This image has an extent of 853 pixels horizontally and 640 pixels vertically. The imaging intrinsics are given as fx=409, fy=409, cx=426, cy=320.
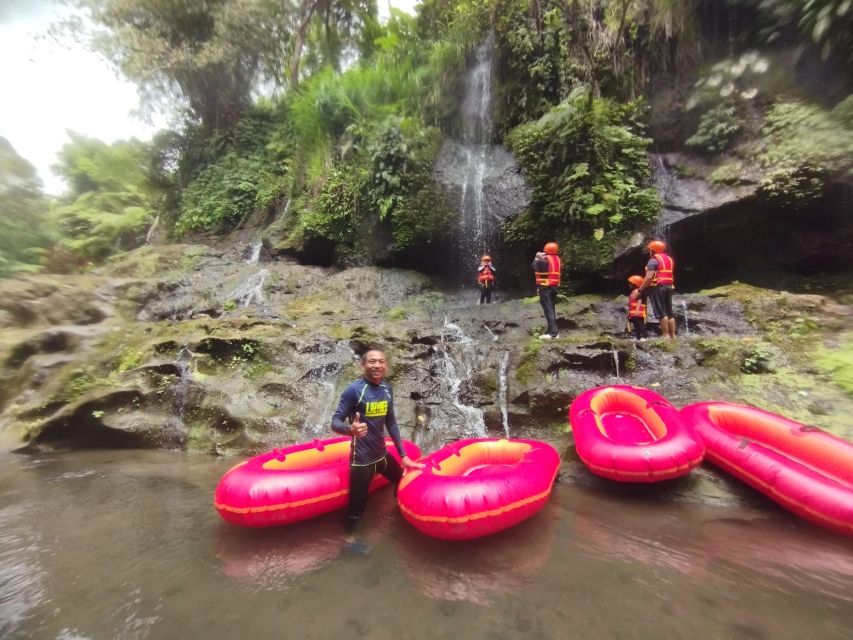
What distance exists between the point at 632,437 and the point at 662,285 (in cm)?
331

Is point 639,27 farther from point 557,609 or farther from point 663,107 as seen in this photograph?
point 557,609

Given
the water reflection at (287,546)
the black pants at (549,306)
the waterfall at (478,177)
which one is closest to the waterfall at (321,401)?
the water reflection at (287,546)

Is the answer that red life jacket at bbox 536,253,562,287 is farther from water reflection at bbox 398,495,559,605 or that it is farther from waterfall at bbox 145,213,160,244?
waterfall at bbox 145,213,160,244

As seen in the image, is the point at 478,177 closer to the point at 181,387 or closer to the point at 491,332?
the point at 491,332

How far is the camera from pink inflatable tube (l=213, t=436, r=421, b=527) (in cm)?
303

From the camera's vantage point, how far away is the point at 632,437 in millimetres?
4074

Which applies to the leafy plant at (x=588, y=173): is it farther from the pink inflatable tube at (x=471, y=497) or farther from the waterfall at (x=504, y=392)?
the pink inflatable tube at (x=471, y=497)

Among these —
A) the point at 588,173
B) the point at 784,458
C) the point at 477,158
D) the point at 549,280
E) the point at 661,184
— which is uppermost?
the point at 477,158

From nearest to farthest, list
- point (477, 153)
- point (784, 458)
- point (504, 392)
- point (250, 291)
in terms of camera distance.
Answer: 1. point (784, 458)
2. point (504, 392)
3. point (250, 291)
4. point (477, 153)

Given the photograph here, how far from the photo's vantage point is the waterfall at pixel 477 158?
10.6 metres

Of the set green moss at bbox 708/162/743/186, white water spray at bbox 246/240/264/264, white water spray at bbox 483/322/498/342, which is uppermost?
green moss at bbox 708/162/743/186

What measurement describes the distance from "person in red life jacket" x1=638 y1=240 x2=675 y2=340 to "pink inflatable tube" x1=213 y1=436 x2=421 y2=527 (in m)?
5.44

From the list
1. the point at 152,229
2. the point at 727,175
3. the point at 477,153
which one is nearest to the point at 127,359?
the point at 477,153

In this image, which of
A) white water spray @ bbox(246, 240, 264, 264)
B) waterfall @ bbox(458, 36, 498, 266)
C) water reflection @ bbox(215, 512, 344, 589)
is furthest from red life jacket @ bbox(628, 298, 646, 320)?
white water spray @ bbox(246, 240, 264, 264)
